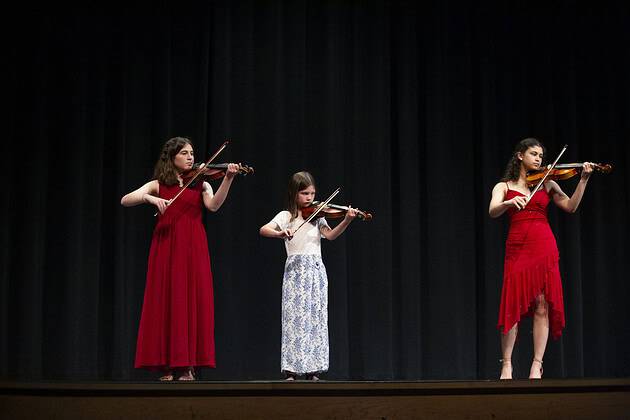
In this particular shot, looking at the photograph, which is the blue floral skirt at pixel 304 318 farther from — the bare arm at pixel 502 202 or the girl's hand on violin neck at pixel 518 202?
the girl's hand on violin neck at pixel 518 202

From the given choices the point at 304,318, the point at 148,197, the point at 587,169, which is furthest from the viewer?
the point at 304,318

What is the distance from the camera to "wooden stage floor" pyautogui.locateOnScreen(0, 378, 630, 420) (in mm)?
3289

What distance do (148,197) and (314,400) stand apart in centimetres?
158

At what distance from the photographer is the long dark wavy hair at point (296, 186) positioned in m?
4.73

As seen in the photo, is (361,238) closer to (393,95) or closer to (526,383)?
(393,95)

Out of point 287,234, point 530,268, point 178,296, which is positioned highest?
point 287,234

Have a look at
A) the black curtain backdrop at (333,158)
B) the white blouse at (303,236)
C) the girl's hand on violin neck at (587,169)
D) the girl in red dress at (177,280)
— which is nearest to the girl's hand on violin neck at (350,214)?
the white blouse at (303,236)

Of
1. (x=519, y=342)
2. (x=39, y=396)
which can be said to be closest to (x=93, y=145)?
(x=39, y=396)

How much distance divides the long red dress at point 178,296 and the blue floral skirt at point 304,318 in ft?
1.61

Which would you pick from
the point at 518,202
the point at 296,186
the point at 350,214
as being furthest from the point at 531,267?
the point at 296,186

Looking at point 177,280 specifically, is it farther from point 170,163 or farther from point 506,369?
point 506,369

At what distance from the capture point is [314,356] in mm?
4676

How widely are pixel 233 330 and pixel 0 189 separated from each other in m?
1.99

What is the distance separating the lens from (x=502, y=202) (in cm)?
439
